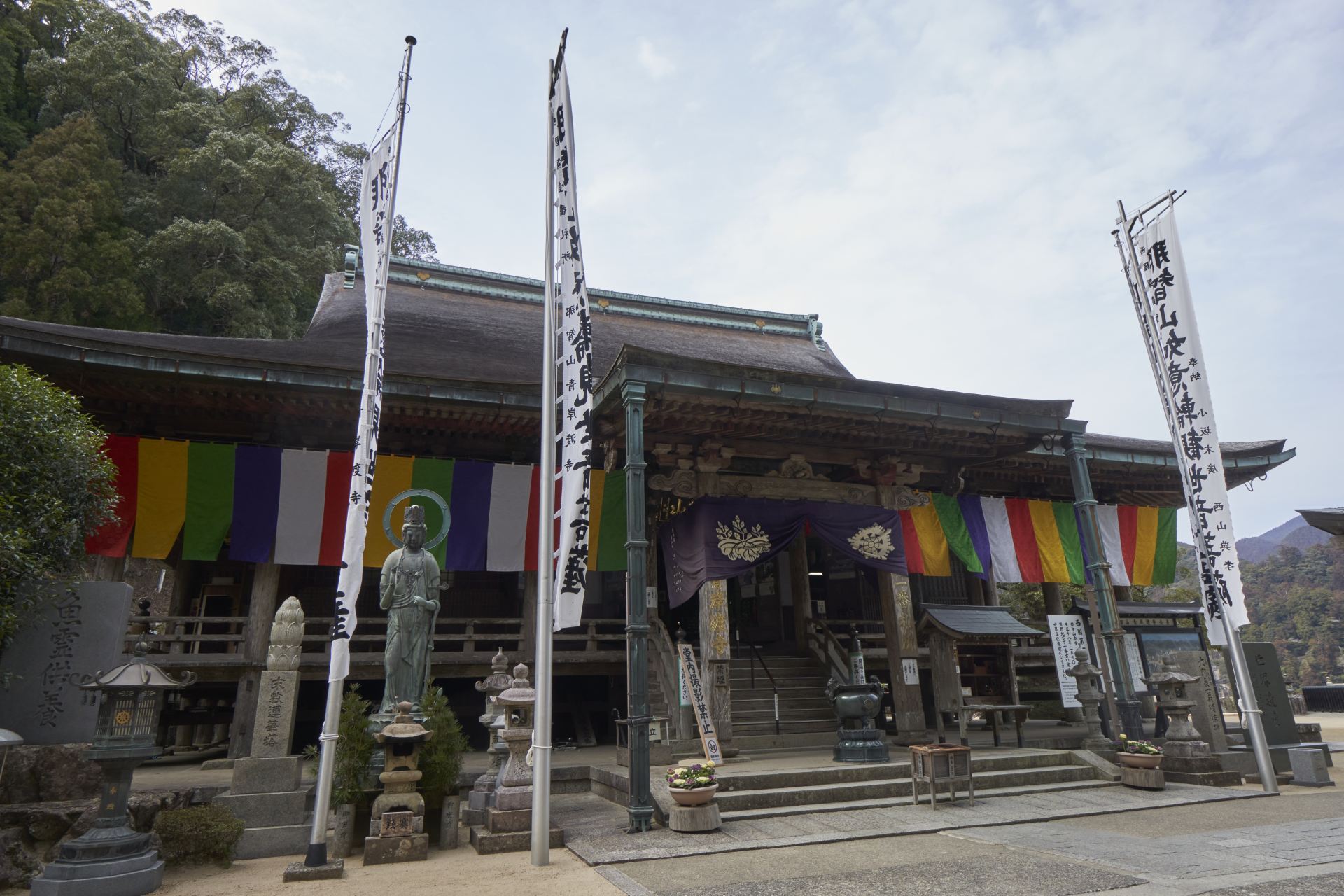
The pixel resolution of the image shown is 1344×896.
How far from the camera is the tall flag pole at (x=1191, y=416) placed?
941cm

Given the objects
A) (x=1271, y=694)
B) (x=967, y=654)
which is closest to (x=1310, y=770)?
(x=1271, y=694)

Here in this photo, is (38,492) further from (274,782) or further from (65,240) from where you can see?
(65,240)

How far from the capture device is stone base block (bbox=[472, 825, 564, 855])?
695cm

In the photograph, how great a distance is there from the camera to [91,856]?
5906 millimetres

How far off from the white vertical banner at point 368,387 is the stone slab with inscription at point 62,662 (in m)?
2.93

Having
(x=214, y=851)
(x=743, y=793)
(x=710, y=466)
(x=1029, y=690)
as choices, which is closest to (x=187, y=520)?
(x=214, y=851)

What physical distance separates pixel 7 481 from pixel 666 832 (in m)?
7.17

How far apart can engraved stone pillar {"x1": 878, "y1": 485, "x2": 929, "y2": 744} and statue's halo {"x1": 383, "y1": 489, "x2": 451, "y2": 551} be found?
7.40m

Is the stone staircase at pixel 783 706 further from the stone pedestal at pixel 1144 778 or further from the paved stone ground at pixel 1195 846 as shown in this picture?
the paved stone ground at pixel 1195 846

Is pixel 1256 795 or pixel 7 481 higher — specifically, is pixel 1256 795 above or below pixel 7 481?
below

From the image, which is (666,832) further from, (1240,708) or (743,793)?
(1240,708)

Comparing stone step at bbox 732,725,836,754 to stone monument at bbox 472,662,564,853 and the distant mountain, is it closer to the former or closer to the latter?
stone monument at bbox 472,662,564,853

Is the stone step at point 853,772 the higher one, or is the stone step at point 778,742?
the stone step at point 778,742

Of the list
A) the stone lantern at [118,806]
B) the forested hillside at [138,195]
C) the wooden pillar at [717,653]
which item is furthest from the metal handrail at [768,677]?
the forested hillside at [138,195]
